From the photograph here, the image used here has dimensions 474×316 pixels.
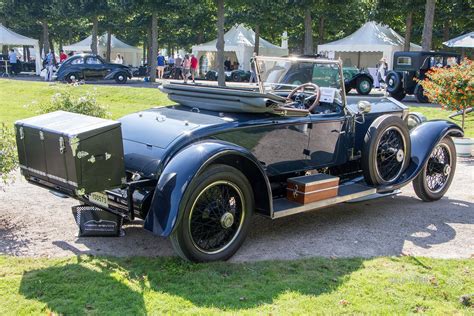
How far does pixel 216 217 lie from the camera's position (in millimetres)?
4379

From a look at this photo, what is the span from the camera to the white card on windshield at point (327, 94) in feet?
18.9

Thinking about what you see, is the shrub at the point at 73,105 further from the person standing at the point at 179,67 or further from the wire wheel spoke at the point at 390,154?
the person standing at the point at 179,67

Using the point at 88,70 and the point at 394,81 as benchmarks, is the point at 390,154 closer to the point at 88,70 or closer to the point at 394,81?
the point at 394,81

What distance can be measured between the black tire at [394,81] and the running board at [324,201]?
15325 mm

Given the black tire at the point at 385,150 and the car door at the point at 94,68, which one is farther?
the car door at the point at 94,68

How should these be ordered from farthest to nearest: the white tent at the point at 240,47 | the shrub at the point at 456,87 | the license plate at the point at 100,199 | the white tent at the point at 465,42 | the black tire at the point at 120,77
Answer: the white tent at the point at 240,47, the black tire at the point at 120,77, the white tent at the point at 465,42, the shrub at the point at 456,87, the license plate at the point at 100,199

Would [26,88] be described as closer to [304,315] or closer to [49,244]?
[49,244]

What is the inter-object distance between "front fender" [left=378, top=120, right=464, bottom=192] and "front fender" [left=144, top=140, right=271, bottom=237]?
2.52 meters

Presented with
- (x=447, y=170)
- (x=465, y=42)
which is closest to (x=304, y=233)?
(x=447, y=170)

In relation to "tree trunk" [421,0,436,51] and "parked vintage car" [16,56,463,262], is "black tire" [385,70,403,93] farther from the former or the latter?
"parked vintage car" [16,56,463,262]

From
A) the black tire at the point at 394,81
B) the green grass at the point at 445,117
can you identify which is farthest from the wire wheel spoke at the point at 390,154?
the black tire at the point at 394,81

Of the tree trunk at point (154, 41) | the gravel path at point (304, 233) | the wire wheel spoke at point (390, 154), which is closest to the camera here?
the gravel path at point (304, 233)

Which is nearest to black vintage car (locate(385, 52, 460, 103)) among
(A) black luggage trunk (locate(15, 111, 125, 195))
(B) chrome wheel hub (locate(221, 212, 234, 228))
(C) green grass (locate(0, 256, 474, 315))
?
(C) green grass (locate(0, 256, 474, 315))

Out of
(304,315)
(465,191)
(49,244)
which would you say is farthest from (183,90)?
(465,191)
